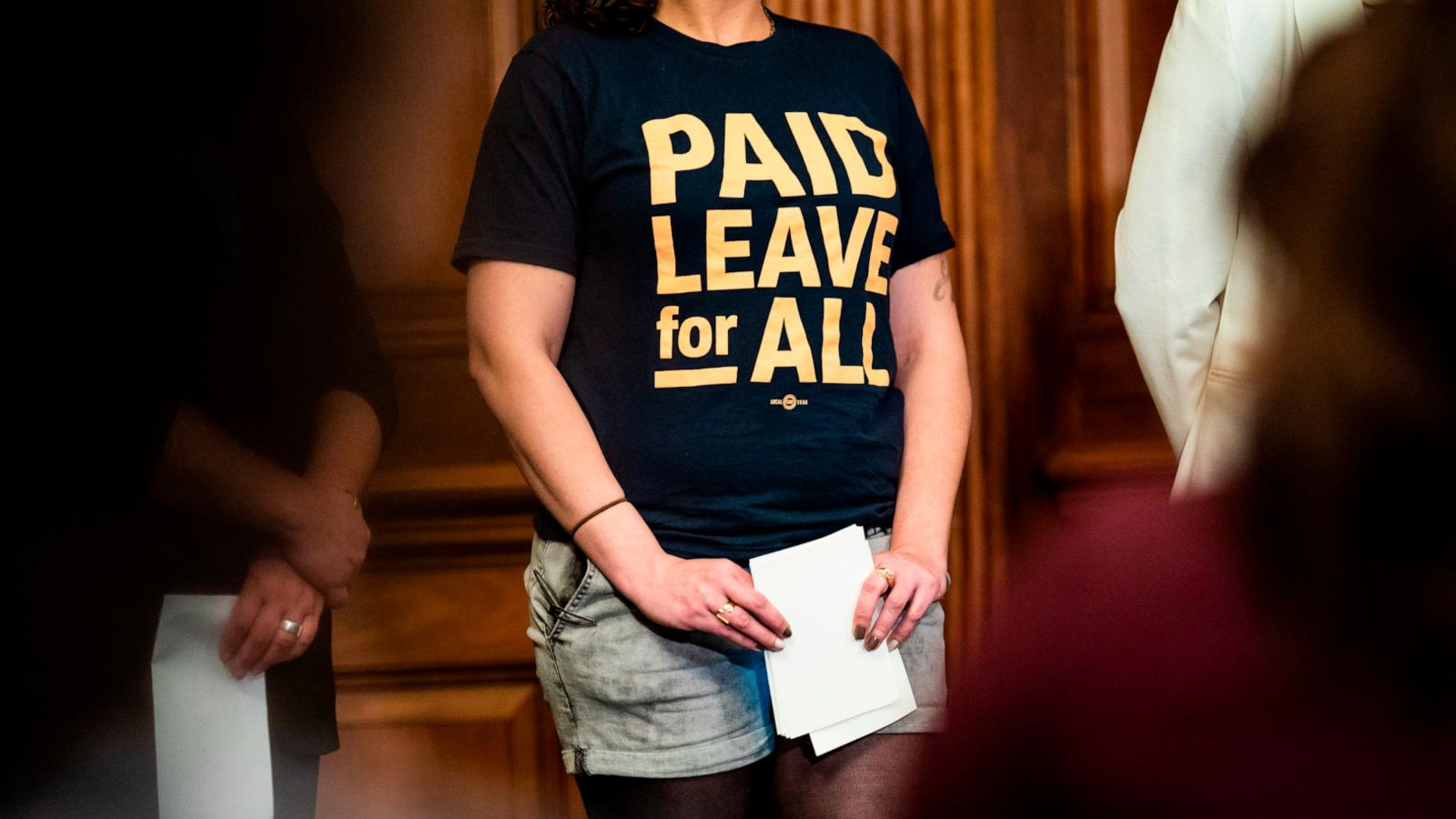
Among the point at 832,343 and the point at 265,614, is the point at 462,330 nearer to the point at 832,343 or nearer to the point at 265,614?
the point at 265,614

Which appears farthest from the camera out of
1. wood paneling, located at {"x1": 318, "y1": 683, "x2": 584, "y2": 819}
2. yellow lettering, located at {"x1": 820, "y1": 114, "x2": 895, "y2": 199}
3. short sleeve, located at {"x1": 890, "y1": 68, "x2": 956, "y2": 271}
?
wood paneling, located at {"x1": 318, "y1": 683, "x2": 584, "y2": 819}

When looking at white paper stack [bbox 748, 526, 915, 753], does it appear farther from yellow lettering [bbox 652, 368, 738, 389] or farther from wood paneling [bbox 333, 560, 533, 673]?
wood paneling [bbox 333, 560, 533, 673]

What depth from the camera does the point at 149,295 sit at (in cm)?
96

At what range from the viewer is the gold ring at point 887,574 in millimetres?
1011

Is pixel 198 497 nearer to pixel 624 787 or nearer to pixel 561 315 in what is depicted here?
pixel 561 315

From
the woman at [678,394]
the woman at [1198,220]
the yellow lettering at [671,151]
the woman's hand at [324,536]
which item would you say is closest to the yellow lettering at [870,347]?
the woman at [678,394]

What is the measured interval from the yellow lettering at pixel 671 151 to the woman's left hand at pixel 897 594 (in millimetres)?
390

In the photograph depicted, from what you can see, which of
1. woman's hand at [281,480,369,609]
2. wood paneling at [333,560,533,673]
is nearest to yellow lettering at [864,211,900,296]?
woman's hand at [281,480,369,609]

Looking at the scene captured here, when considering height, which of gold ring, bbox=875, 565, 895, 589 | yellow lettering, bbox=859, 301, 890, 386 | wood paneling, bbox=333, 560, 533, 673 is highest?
yellow lettering, bbox=859, 301, 890, 386

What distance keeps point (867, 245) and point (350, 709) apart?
3.42ft

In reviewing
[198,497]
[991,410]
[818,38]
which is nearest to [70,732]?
[198,497]

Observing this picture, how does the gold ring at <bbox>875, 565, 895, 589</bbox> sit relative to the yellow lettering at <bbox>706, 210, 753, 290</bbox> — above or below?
below

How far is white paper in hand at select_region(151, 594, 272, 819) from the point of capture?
102cm

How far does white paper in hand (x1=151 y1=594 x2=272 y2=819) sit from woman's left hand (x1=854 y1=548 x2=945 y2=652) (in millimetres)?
595
